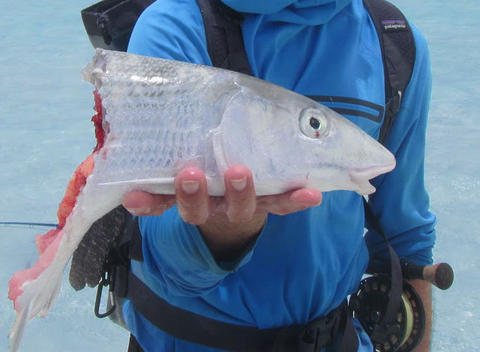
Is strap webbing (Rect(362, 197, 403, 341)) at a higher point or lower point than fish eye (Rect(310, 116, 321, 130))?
lower

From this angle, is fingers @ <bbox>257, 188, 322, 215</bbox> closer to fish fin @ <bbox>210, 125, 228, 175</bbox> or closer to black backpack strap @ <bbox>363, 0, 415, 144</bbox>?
fish fin @ <bbox>210, 125, 228, 175</bbox>

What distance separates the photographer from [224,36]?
1416 mm

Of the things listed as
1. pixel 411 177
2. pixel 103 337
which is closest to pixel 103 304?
pixel 103 337

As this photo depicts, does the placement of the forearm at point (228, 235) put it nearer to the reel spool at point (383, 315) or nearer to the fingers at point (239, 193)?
the fingers at point (239, 193)

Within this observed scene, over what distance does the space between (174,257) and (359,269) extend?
735 millimetres

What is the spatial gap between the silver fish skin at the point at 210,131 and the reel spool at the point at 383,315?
0.97m

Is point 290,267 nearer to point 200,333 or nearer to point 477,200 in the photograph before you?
point 200,333

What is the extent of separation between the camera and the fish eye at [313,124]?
1.11 m

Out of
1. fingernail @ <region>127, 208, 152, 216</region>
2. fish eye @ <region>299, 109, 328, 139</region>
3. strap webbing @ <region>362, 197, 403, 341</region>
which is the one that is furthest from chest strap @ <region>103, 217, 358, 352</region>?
fish eye @ <region>299, 109, 328, 139</region>

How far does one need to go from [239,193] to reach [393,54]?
2.72 feet

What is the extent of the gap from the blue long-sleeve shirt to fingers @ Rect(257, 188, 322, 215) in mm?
236

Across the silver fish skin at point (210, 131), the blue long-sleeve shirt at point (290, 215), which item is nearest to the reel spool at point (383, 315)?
the blue long-sleeve shirt at point (290, 215)

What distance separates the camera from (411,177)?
1882 mm

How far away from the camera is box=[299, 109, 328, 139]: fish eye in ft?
3.64
